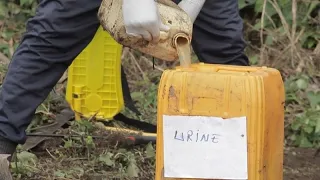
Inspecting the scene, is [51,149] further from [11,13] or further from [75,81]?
[11,13]

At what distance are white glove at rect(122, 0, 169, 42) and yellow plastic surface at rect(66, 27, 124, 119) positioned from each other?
1066 mm

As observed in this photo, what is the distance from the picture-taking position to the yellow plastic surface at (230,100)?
2305 mm

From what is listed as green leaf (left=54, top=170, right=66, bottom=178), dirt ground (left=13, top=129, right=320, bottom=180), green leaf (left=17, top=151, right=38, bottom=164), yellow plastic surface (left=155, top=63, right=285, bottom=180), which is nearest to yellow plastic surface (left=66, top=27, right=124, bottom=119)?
dirt ground (left=13, top=129, right=320, bottom=180)

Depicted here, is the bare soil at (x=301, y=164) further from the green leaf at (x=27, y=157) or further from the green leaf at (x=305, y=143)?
the green leaf at (x=27, y=157)

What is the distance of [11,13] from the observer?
208 inches

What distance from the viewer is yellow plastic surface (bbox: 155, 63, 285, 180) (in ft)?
7.56

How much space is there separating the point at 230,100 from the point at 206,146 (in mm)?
147

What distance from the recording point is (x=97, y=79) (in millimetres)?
3582

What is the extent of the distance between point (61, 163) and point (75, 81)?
412 millimetres

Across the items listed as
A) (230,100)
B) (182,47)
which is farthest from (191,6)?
(230,100)

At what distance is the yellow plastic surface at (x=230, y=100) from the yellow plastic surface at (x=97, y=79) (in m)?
1.19

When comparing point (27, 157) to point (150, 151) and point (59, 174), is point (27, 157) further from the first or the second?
point (150, 151)

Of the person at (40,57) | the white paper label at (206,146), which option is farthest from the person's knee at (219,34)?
the white paper label at (206,146)

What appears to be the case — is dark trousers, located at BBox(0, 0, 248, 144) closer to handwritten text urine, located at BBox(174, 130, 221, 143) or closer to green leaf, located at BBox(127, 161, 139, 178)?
green leaf, located at BBox(127, 161, 139, 178)
